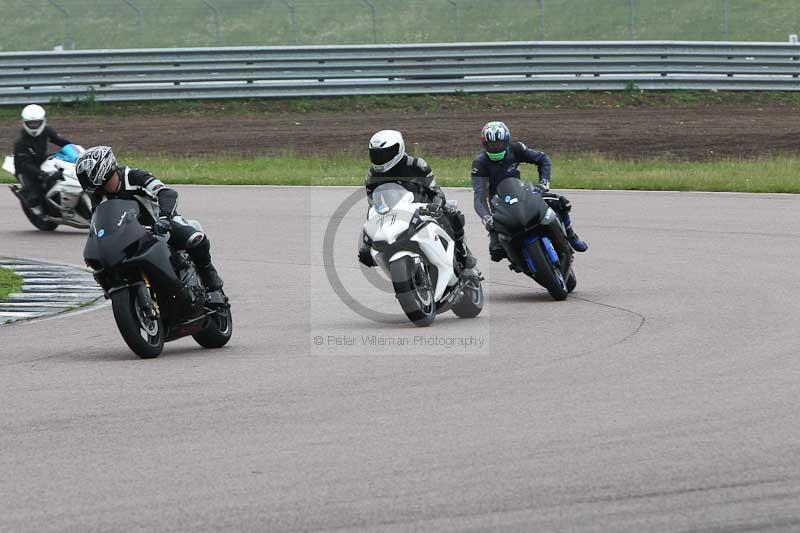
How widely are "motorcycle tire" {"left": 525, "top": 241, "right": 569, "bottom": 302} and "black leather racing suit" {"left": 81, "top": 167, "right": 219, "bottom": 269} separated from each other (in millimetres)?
3472

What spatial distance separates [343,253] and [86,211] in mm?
3696

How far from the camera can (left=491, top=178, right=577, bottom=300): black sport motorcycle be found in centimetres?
1254

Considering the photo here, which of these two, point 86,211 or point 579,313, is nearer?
point 579,313

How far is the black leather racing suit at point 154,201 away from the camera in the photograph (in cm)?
988

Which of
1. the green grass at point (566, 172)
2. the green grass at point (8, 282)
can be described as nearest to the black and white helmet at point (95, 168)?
the green grass at point (8, 282)

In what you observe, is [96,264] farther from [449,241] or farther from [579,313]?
[579,313]

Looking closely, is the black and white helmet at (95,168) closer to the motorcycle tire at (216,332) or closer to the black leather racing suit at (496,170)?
the motorcycle tire at (216,332)

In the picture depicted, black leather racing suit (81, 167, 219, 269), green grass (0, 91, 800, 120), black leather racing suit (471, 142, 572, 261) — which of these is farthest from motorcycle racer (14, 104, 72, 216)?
green grass (0, 91, 800, 120)

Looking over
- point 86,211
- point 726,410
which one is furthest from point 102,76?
point 726,410

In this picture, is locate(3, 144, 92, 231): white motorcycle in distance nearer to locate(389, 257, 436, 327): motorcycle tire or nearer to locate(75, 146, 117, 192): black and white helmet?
locate(389, 257, 436, 327): motorcycle tire

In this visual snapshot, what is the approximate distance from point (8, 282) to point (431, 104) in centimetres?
2009

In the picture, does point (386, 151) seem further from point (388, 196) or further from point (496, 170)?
point (496, 170)

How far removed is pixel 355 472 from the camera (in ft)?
20.8

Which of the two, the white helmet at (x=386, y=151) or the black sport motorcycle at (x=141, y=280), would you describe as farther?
the white helmet at (x=386, y=151)
